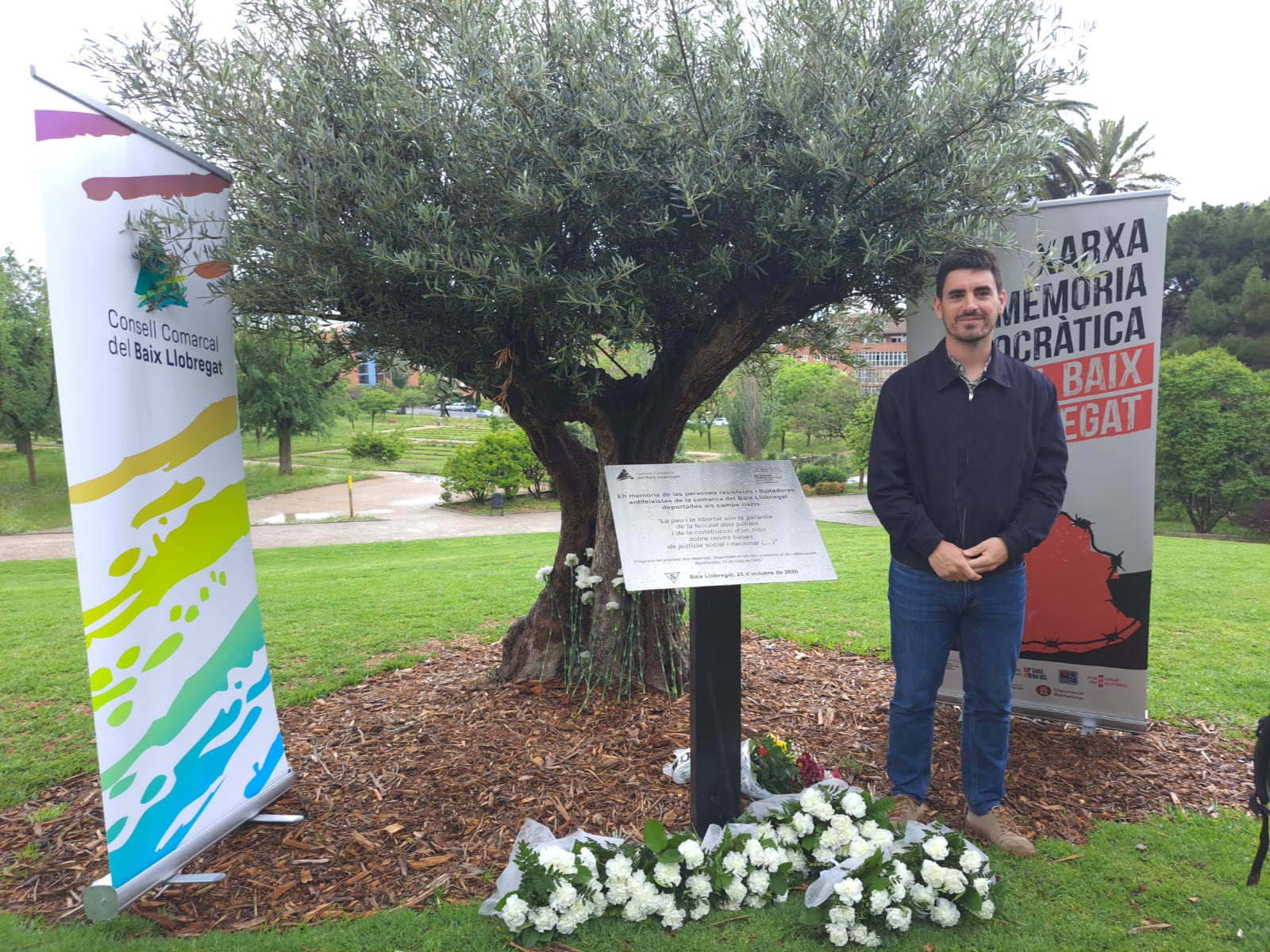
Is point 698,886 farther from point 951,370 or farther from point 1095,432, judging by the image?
point 1095,432

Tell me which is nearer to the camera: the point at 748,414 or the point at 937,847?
the point at 937,847

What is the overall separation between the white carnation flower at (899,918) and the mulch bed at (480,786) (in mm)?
938

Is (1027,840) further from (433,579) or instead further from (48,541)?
(48,541)

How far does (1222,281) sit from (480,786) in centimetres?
3944

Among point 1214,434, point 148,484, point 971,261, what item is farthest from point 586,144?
point 1214,434

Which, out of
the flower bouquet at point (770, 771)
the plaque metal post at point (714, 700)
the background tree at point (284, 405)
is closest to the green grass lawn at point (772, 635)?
the plaque metal post at point (714, 700)

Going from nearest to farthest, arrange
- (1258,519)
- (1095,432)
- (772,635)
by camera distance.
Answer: (1095,432), (772,635), (1258,519)

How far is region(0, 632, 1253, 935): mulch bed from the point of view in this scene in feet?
10.2

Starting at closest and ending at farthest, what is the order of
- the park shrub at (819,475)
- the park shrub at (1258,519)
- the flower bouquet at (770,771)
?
the flower bouquet at (770,771), the park shrub at (1258,519), the park shrub at (819,475)

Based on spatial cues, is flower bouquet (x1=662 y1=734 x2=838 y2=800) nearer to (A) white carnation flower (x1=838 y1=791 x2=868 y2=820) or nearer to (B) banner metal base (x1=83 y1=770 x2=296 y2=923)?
(A) white carnation flower (x1=838 y1=791 x2=868 y2=820)

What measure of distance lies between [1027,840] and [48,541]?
74.1ft

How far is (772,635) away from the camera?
6.83 m

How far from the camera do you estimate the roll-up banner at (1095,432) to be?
4.05m

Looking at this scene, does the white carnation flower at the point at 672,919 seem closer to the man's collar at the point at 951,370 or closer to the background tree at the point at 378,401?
the man's collar at the point at 951,370
